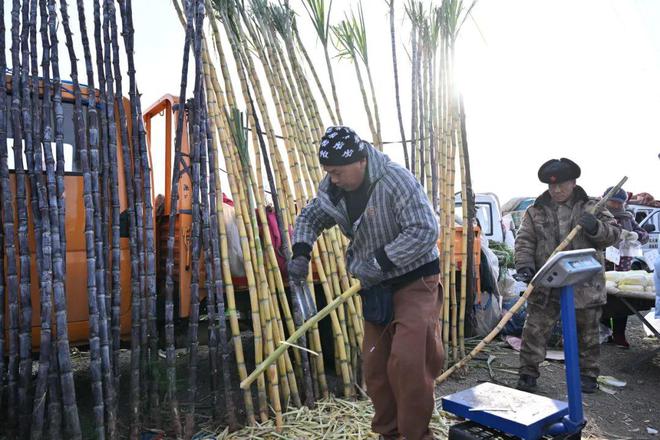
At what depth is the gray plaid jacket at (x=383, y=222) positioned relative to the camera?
7.22 ft

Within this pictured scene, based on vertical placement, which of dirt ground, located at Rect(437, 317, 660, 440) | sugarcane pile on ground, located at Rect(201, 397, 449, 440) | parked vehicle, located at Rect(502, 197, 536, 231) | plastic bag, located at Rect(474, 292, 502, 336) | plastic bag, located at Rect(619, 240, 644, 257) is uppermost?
parked vehicle, located at Rect(502, 197, 536, 231)

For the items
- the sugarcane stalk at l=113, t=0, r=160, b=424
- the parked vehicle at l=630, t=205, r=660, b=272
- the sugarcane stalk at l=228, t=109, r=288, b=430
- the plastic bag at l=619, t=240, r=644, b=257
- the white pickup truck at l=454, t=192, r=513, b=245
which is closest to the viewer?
the sugarcane stalk at l=113, t=0, r=160, b=424

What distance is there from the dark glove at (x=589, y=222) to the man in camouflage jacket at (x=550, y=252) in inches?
3.1

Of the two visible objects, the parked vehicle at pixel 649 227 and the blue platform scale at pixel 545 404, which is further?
the parked vehicle at pixel 649 227

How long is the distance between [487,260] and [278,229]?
8.16 ft

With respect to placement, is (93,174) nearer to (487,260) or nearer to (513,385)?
(513,385)

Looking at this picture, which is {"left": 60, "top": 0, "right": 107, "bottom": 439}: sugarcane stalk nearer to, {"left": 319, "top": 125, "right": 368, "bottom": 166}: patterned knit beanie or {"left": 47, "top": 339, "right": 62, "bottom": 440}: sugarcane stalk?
{"left": 47, "top": 339, "right": 62, "bottom": 440}: sugarcane stalk

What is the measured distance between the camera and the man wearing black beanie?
224 cm

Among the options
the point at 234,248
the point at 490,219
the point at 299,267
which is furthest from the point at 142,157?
the point at 490,219

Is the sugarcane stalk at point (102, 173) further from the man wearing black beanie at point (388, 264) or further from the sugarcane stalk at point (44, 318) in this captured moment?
the man wearing black beanie at point (388, 264)

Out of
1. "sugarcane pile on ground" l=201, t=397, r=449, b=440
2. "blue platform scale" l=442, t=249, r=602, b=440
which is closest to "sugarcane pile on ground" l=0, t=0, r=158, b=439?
"sugarcane pile on ground" l=201, t=397, r=449, b=440

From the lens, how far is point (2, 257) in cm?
252

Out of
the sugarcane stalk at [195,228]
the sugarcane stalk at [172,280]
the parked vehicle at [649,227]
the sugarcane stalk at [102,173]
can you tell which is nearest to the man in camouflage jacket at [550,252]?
the sugarcane stalk at [195,228]

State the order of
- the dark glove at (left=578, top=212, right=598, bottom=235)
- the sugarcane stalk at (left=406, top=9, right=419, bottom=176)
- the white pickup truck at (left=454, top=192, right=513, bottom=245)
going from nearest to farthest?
the dark glove at (left=578, top=212, right=598, bottom=235) < the sugarcane stalk at (left=406, top=9, right=419, bottom=176) < the white pickup truck at (left=454, top=192, right=513, bottom=245)
